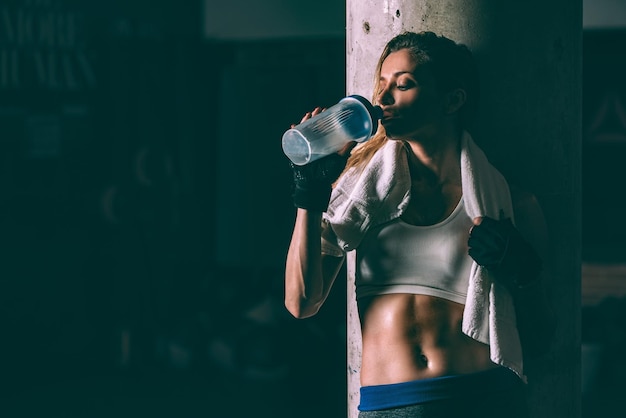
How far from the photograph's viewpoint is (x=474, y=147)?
2.92 m

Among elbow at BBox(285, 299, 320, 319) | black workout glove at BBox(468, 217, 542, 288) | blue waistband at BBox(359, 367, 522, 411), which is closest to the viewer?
black workout glove at BBox(468, 217, 542, 288)

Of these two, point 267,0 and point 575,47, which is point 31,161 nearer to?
point 267,0

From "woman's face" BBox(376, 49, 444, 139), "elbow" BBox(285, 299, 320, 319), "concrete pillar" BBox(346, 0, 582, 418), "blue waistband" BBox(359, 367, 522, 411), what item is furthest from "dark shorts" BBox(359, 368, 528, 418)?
"woman's face" BBox(376, 49, 444, 139)

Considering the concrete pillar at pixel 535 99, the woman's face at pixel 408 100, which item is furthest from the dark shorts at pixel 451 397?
the woman's face at pixel 408 100

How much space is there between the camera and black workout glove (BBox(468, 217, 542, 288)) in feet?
9.16

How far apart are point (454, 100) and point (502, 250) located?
399 mm

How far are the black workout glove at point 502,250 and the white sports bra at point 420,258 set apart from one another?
66 millimetres

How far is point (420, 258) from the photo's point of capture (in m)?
2.90

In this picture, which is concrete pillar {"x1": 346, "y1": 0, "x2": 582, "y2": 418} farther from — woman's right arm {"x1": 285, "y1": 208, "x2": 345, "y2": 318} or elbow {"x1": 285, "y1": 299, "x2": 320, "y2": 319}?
elbow {"x1": 285, "y1": 299, "x2": 320, "y2": 319}

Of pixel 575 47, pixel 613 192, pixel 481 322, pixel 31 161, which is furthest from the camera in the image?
pixel 31 161

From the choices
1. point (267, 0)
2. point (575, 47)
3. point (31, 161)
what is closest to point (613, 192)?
point (267, 0)

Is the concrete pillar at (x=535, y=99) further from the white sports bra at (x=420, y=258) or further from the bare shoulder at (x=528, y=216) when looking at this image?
the white sports bra at (x=420, y=258)

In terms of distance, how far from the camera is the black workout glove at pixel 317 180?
9.39 feet

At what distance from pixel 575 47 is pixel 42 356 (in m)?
7.75
